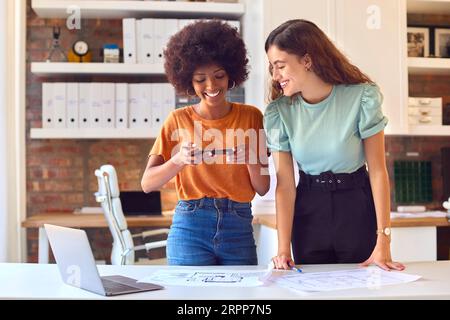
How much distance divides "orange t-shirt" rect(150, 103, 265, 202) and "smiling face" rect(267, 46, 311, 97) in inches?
6.1

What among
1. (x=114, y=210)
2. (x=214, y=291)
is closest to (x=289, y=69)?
(x=214, y=291)

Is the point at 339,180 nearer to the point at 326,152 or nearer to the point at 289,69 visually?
the point at 326,152

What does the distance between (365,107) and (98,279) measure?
3.09ft

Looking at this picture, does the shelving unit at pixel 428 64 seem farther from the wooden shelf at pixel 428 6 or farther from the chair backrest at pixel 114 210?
the chair backrest at pixel 114 210

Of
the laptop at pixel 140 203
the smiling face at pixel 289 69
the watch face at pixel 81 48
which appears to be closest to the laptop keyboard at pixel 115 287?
the smiling face at pixel 289 69

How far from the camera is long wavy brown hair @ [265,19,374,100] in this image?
5.90ft

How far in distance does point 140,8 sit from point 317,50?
88.0 inches

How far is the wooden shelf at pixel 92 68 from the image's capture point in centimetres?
375

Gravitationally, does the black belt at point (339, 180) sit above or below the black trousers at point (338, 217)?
above

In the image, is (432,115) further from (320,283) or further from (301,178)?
(320,283)

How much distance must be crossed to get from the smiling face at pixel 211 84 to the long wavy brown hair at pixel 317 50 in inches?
8.6

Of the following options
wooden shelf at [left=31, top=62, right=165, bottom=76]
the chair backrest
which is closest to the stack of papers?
the chair backrest

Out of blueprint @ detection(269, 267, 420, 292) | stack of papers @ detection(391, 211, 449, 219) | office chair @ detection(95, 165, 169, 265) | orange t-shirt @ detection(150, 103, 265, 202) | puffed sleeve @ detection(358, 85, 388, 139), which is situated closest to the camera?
blueprint @ detection(269, 267, 420, 292)

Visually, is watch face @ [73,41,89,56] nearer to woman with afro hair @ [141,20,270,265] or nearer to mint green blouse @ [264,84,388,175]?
woman with afro hair @ [141,20,270,265]
